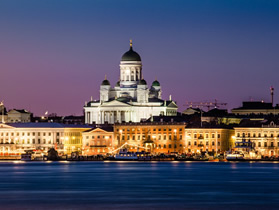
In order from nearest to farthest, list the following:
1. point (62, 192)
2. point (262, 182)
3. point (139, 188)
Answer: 1. point (62, 192)
2. point (139, 188)
3. point (262, 182)

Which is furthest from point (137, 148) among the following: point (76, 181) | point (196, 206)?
point (196, 206)

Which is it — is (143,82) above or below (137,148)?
above

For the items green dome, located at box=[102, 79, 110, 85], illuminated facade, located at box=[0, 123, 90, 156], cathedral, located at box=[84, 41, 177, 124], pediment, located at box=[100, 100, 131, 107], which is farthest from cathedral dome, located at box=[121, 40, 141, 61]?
illuminated facade, located at box=[0, 123, 90, 156]

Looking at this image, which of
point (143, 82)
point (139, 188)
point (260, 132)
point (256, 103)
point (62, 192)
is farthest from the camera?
point (256, 103)

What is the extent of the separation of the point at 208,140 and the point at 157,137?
8743 millimetres

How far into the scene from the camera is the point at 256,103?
195 metres

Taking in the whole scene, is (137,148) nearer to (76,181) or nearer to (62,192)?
(76,181)

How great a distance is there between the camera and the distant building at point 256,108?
188m

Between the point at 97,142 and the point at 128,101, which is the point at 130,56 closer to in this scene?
the point at 128,101

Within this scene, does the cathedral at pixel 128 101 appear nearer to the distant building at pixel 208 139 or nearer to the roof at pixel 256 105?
the roof at pixel 256 105

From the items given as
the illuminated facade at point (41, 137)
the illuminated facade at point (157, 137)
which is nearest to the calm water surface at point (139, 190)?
the illuminated facade at point (157, 137)

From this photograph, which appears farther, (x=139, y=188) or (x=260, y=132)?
(x=260, y=132)

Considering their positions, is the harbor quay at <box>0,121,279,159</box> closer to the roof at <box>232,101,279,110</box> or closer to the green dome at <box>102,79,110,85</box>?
the green dome at <box>102,79,110,85</box>

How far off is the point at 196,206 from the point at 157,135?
97.5 metres
